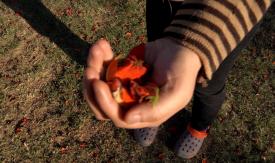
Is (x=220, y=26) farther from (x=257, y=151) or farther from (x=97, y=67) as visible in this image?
(x=257, y=151)

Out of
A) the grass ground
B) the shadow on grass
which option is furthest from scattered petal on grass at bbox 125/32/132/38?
the shadow on grass

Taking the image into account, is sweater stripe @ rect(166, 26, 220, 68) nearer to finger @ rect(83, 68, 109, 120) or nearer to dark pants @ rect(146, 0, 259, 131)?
finger @ rect(83, 68, 109, 120)

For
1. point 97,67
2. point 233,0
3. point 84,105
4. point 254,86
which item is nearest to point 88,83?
point 97,67

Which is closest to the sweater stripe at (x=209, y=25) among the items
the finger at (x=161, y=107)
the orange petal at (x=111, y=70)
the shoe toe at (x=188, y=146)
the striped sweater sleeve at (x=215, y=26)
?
the striped sweater sleeve at (x=215, y=26)

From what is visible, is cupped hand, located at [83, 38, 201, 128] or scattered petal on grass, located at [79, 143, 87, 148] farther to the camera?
scattered petal on grass, located at [79, 143, 87, 148]

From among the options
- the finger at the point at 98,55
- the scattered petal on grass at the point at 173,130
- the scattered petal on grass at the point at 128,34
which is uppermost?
the finger at the point at 98,55

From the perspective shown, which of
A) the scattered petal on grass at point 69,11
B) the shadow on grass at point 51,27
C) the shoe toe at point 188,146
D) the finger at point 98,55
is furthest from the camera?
the scattered petal on grass at point 69,11

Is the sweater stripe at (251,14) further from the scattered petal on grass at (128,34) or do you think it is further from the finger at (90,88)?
the scattered petal on grass at (128,34)
